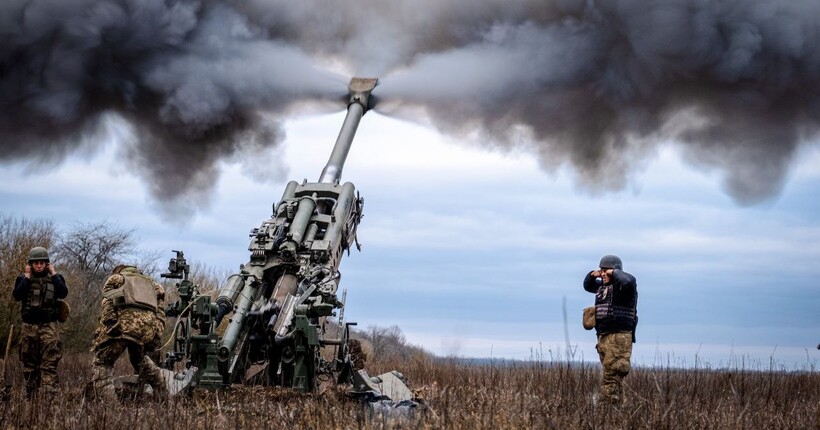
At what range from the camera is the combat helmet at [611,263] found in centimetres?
1101

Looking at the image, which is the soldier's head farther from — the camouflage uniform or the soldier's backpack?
the soldier's backpack

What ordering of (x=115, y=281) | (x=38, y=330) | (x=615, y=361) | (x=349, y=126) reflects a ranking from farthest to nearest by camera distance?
(x=349, y=126) → (x=115, y=281) → (x=38, y=330) → (x=615, y=361)

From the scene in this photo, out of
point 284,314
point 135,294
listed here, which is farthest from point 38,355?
point 284,314

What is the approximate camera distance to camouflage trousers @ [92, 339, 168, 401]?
1063 cm

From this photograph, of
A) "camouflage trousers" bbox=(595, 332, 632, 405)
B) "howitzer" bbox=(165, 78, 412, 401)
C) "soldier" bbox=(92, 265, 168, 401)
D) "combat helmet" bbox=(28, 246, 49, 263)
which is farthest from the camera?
"howitzer" bbox=(165, 78, 412, 401)

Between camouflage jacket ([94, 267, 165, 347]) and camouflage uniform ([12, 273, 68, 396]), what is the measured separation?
1.95 feet

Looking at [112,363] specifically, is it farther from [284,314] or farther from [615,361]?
[615,361]

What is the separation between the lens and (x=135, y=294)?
11039mm

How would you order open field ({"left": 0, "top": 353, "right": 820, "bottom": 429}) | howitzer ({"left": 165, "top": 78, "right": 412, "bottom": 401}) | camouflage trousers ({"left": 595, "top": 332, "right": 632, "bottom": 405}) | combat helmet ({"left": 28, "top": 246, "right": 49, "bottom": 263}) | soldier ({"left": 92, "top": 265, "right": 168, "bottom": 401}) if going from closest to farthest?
open field ({"left": 0, "top": 353, "right": 820, "bottom": 429})
camouflage trousers ({"left": 595, "top": 332, "right": 632, "bottom": 405})
soldier ({"left": 92, "top": 265, "right": 168, "bottom": 401})
combat helmet ({"left": 28, "top": 246, "right": 49, "bottom": 263})
howitzer ({"left": 165, "top": 78, "right": 412, "bottom": 401})

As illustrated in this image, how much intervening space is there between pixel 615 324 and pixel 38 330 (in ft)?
23.2

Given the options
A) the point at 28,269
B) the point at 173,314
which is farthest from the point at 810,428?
the point at 28,269

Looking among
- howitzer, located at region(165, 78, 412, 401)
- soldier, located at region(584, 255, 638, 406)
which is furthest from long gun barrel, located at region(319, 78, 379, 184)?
soldier, located at region(584, 255, 638, 406)

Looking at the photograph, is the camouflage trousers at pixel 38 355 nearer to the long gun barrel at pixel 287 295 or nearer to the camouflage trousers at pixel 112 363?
the camouflage trousers at pixel 112 363

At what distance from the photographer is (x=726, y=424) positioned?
8.57 meters
